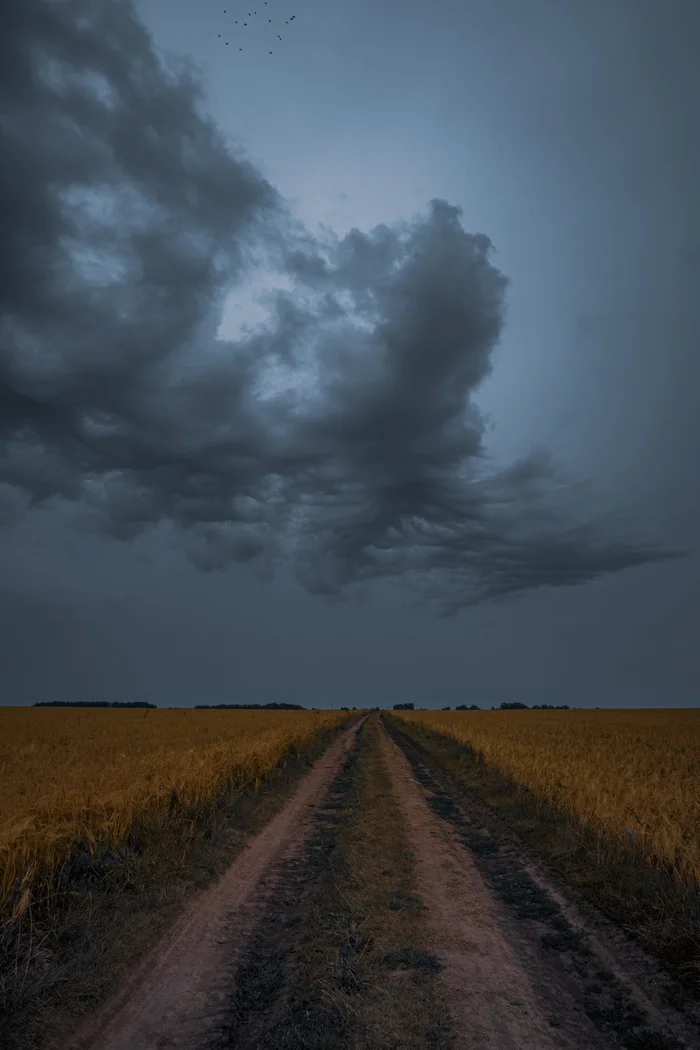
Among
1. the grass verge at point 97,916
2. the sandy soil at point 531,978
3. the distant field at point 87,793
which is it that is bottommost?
the sandy soil at point 531,978

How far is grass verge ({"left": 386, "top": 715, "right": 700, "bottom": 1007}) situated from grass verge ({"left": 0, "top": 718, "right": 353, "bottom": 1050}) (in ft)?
16.5

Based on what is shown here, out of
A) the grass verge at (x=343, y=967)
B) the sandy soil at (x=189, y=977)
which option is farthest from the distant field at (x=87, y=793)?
the grass verge at (x=343, y=967)

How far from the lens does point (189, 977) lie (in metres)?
4.86

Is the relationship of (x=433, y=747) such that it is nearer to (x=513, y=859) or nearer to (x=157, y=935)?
(x=513, y=859)

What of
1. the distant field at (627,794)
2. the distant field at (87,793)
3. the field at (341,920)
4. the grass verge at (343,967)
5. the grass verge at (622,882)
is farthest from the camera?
the distant field at (627,794)

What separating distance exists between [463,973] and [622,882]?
3.08m

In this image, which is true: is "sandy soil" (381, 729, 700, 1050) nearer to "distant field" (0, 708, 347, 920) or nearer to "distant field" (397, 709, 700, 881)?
"distant field" (397, 709, 700, 881)

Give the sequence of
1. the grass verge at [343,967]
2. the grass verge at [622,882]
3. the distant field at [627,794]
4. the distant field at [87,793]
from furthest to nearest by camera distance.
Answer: the distant field at [627,794] < the distant field at [87,793] < the grass verge at [622,882] < the grass verge at [343,967]

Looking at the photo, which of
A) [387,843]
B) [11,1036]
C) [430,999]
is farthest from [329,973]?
[387,843]

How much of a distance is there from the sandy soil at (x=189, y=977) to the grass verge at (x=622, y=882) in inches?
158

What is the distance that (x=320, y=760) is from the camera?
822 inches

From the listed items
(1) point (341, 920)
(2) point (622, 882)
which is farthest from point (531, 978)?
(2) point (622, 882)

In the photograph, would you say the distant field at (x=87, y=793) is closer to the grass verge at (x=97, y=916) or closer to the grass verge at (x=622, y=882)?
the grass verge at (x=97, y=916)

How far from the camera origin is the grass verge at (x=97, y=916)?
422 centimetres
